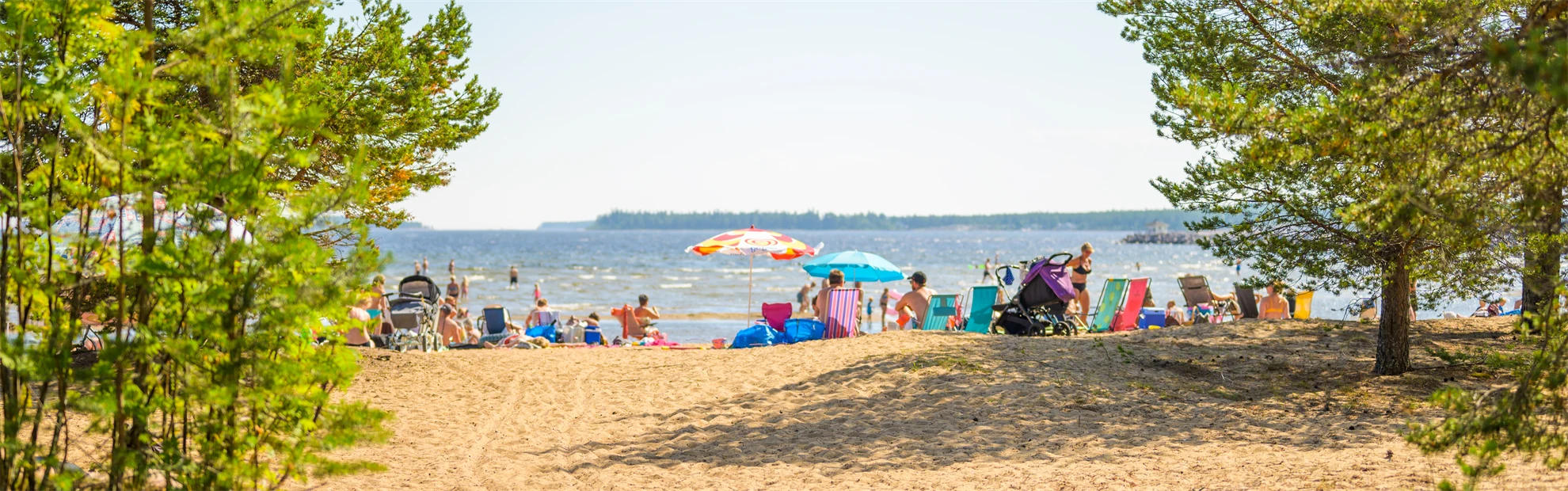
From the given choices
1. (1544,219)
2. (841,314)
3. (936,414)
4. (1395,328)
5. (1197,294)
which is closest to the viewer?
(1544,219)

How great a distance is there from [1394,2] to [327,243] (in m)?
7.02

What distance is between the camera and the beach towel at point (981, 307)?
11.6 m

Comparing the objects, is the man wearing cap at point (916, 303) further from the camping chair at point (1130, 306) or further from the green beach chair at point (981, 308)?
the camping chair at point (1130, 306)

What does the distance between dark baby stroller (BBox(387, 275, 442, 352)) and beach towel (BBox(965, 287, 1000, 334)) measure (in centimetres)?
606

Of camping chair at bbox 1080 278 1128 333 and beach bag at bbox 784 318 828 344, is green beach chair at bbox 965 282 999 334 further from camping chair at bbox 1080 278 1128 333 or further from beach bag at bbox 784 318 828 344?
beach bag at bbox 784 318 828 344

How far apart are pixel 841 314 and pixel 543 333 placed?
14.8 feet

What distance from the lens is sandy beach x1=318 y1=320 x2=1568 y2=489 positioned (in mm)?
5297

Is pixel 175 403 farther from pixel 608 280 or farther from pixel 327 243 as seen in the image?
pixel 608 280

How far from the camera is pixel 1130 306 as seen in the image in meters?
13.0

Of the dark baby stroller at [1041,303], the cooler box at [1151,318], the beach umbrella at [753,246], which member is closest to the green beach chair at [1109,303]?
the dark baby stroller at [1041,303]

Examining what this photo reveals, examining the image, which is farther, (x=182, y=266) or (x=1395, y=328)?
(x=1395, y=328)

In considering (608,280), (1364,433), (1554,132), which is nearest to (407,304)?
(1364,433)

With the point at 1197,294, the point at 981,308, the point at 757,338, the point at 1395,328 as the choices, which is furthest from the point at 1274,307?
the point at 757,338

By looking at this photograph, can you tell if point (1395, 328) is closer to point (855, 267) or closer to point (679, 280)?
point (855, 267)
